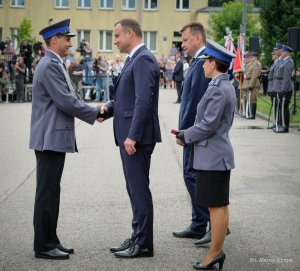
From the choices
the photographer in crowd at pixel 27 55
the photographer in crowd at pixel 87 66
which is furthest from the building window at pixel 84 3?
the photographer in crowd at pixel 27 55

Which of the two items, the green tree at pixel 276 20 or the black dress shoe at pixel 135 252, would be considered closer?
the black dress shoe at pixel 135 252

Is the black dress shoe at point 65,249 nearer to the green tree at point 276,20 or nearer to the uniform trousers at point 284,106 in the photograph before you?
the uniform trousers at point 284,106

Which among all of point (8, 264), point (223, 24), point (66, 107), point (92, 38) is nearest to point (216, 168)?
point (66, 107)

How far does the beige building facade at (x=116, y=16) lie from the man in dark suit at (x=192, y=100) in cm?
6180

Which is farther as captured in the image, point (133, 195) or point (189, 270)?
point (133, 195)

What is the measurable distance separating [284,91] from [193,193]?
12536 mm

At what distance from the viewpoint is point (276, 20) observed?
37.4 meters

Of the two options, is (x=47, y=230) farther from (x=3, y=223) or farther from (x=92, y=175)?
(x=92, y=175)

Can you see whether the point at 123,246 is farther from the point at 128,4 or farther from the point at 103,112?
the point at 128,4

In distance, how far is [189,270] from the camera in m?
6.26

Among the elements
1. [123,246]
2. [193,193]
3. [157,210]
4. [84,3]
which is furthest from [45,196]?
[84,3]

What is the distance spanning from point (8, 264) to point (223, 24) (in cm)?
4523

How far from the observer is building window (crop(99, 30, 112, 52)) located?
229 feet

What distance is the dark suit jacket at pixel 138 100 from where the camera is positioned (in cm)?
659
